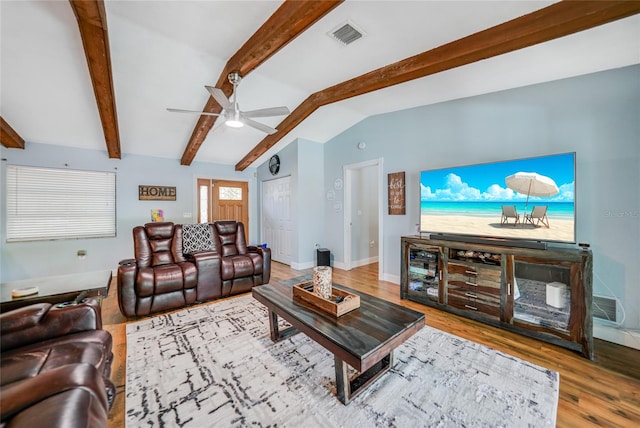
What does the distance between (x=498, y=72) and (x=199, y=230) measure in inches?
162

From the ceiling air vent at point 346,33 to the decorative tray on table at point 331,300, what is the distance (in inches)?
90.5

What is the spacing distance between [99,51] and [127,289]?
2394 millimetres

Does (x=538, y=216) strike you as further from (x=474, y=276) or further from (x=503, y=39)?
(x=503, y=39)

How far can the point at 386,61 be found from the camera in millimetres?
2639

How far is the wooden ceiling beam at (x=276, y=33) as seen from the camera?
6.13ft

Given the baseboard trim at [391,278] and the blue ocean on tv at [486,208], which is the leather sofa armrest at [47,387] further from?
the baseboard trim at [391,278]

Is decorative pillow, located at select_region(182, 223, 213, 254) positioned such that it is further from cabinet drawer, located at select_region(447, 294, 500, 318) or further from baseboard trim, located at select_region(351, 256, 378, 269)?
cabinet drawer, located at select_region(447, 294, 500, 318)

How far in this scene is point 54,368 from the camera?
1.18 m

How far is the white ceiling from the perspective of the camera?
201 centimetres

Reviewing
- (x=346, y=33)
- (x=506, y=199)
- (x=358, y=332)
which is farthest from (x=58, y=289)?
(x=506, y=199)

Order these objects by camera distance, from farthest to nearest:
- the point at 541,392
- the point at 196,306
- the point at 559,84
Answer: the point at 196,306 < the point at 559,84 < the point at 541,392

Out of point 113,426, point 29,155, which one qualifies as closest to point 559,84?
point 113,426

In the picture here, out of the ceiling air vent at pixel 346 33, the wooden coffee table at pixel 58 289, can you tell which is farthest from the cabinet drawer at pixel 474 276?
the wooden coffee table at pixel 58 289

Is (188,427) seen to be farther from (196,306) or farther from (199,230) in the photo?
(199,230)
